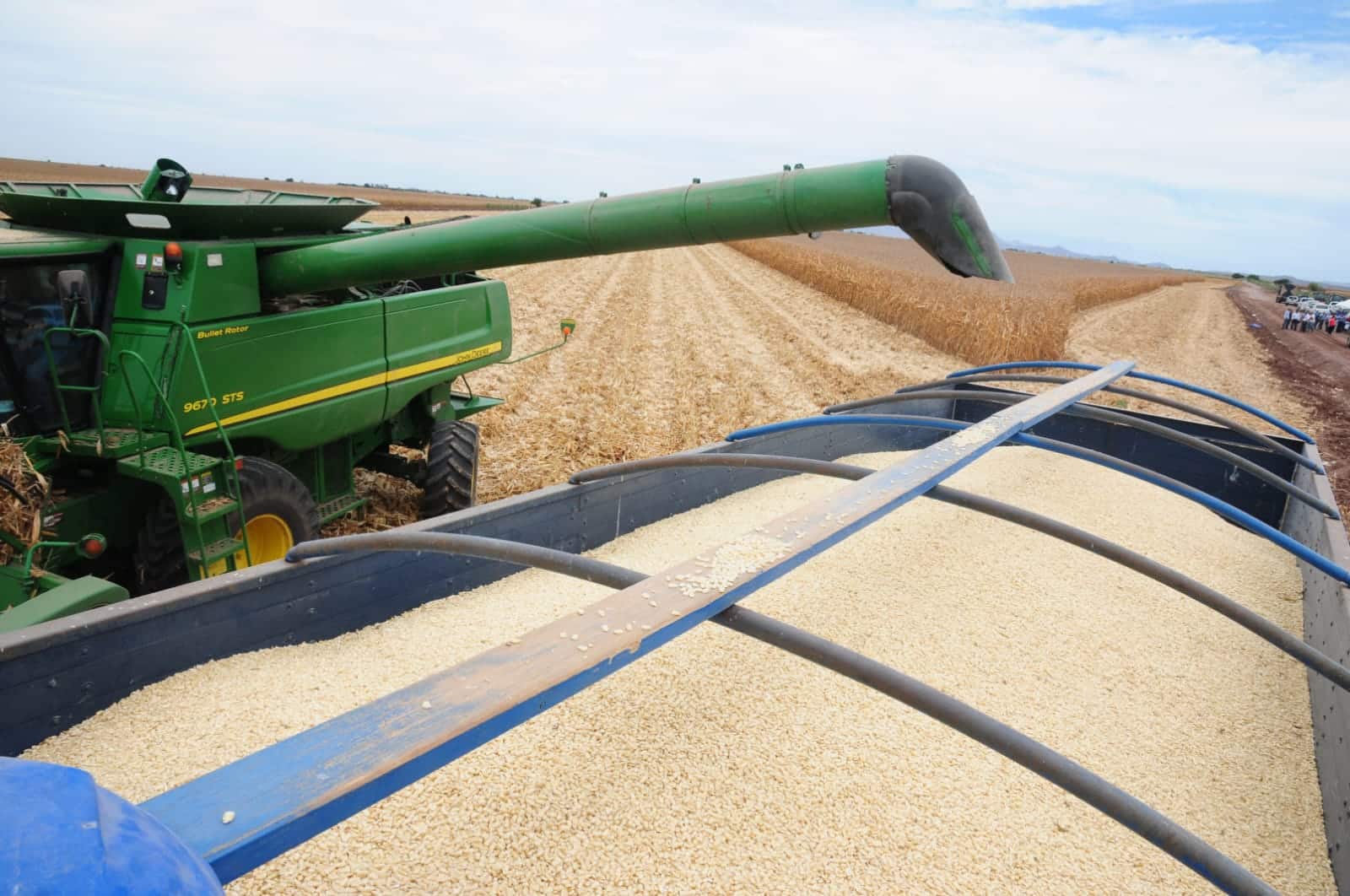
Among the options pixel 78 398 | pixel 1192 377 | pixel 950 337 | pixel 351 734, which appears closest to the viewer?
pixel 351 734

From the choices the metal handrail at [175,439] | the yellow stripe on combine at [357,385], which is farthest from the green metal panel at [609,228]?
the metal handrail at [175,439]

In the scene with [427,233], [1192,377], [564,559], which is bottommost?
[1192,377]

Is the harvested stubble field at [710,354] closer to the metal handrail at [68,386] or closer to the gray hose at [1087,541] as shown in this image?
the metal handrail at [68,386]

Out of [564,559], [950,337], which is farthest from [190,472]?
[950,337]

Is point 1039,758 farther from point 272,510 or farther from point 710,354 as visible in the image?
point 710,354

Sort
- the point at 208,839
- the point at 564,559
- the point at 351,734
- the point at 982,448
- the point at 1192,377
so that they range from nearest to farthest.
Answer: the point at 208,839 < the point at 351,734 < the point at 564,559 < the point at 982,448 < the point at 1192,377

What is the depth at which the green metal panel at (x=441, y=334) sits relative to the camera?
4.11 meters

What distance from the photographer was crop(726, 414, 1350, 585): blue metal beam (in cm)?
277

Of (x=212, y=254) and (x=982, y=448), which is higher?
(x=212, y=254)

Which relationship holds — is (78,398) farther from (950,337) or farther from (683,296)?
(683,296)

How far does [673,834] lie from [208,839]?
1.24 m

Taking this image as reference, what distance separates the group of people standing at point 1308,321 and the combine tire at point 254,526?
34537 millimetres

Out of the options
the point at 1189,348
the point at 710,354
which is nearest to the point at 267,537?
the point at 710,354

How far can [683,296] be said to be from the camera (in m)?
16.2
